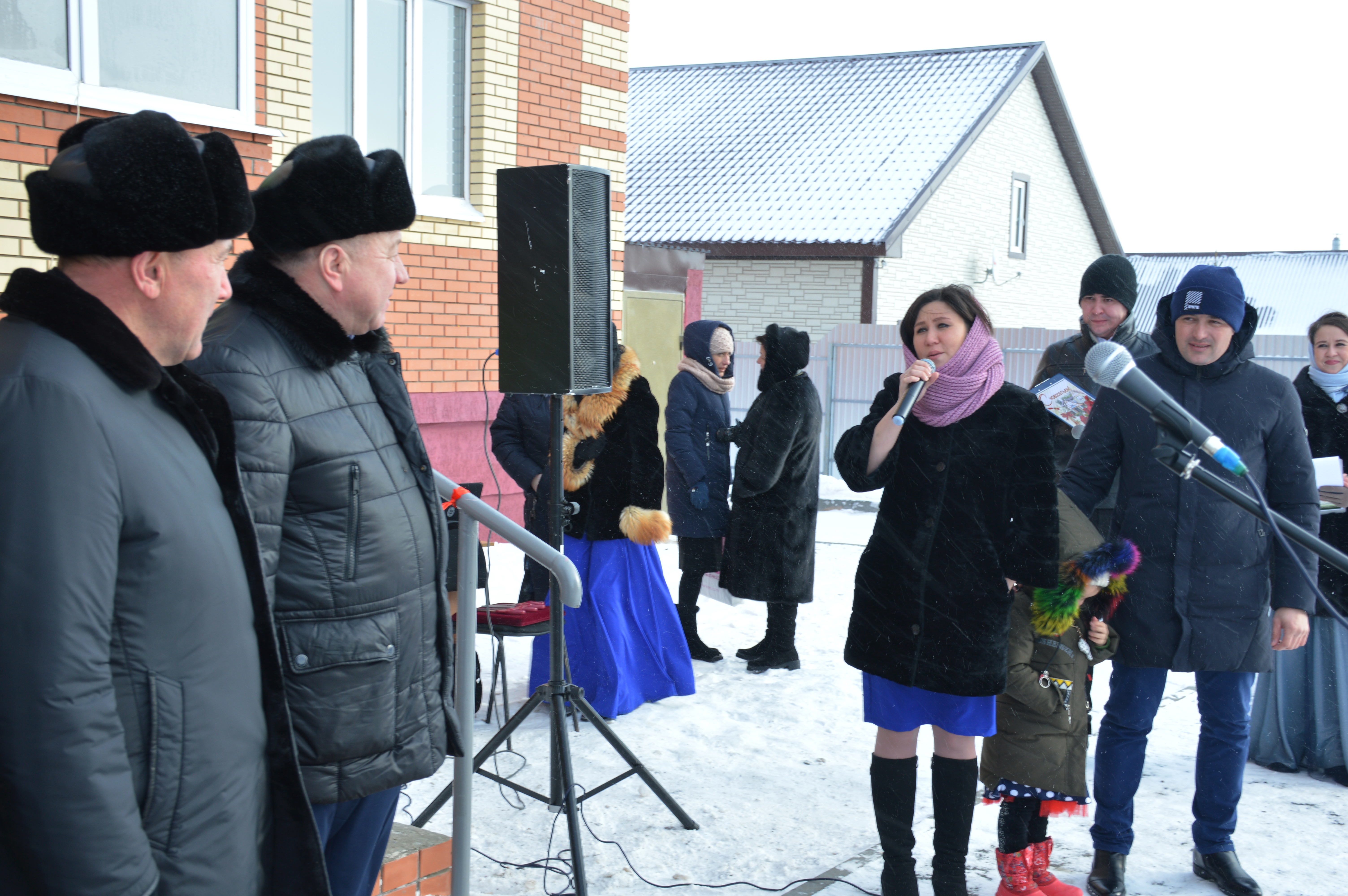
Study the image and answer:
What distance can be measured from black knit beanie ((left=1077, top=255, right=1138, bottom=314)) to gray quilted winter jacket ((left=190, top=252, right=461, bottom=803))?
11.2 feet

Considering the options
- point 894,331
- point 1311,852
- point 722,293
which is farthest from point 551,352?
point 722,293

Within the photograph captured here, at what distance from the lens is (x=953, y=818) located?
10.9 ft

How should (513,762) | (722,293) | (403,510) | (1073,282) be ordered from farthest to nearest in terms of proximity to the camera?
(1073,282) < (722,293) < (513,762) < (403,510)

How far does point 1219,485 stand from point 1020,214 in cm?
2210

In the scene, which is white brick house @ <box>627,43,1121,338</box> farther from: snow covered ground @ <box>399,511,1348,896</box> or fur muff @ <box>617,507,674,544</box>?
snow covered ground @ <box>399,511,1348,896</box>

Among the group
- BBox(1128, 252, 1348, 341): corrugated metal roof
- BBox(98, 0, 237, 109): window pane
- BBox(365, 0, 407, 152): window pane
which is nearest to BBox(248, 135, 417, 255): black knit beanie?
BBox(98, 0, 237, 109): window pane

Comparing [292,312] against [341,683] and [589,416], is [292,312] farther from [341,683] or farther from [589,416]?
[589,416]

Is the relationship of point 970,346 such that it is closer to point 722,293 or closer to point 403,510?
point 403,510

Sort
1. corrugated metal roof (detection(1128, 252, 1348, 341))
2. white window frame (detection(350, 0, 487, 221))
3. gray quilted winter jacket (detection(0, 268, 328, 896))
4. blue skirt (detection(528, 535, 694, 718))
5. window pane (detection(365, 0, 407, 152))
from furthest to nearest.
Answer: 1. corrugated metal roof (detection(1128, 252, 1348, 341))
2. window pane (detection(365, 0, 407, 152))
3. white window frame (detection(350, 0, 487, 221))
4. blue skirt (detection(528, 535, 694, 718))
5. gray quilted winter jacket (detection(0, 268, 328, 896))

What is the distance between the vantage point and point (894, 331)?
17.1m

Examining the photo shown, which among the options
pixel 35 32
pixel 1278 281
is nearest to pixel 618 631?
pixel 35 32

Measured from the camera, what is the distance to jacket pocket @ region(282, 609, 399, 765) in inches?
80.7

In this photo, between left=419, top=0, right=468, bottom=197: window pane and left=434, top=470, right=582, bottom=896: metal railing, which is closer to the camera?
left=434, top=470, right=582, bottom=896: metal railing

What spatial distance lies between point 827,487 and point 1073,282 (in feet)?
45.7
